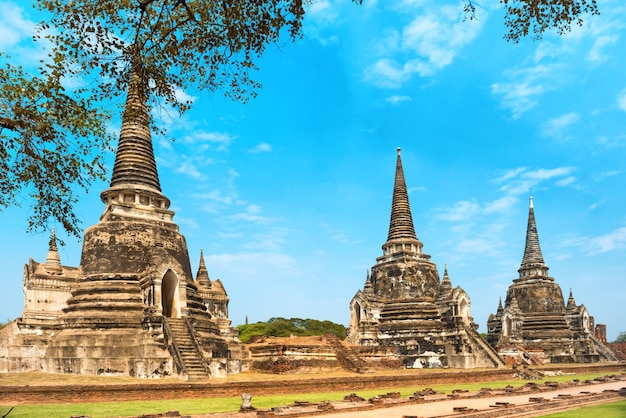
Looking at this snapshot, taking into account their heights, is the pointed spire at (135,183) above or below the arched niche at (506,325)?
above

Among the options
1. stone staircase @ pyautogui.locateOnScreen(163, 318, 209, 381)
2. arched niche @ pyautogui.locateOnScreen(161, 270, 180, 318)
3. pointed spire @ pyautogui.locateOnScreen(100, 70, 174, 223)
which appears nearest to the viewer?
stone staircase @ pyautogui.locateOnScreen(163, 318, 209, 381)

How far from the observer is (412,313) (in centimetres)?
3784

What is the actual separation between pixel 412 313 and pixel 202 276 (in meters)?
15.3

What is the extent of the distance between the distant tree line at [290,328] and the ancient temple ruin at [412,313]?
2354 centimetres

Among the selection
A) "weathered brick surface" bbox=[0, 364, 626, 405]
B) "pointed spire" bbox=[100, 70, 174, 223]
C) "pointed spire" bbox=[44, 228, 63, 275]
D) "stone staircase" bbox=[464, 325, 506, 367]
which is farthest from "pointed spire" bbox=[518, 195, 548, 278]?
"pointed spire" bbox=[44, 228, 63, 275]

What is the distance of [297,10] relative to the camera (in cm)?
957

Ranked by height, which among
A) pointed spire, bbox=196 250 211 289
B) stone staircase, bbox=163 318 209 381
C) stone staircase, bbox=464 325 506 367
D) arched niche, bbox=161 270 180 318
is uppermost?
pointed spire, bbox=196 250 211 289

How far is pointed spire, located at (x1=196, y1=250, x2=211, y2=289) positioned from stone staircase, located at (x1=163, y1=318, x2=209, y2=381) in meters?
14.0

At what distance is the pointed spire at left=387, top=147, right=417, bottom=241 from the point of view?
42.0 metres

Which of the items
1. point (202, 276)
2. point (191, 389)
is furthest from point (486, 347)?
point (191, 389)

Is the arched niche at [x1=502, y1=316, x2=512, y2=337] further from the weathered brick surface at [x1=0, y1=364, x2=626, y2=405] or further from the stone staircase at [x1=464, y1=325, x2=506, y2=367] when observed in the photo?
the weathered brick surface at [x1=0, y1=364, x2=626, y2=405]

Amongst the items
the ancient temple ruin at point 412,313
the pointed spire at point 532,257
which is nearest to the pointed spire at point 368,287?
the ancient temple ruin at point 412,313

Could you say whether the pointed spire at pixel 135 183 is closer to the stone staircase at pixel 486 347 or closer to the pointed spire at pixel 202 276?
the pointed spire at pixel 202 276

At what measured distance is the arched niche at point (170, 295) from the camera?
79.8 ft
